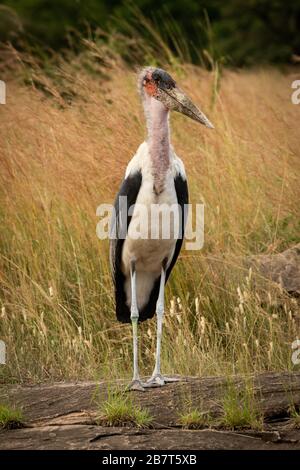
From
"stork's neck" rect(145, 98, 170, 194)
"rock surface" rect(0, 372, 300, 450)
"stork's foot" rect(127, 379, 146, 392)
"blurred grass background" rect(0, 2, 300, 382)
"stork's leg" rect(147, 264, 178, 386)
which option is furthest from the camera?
"blurred grass background" rect(0, 2, 300, 382)

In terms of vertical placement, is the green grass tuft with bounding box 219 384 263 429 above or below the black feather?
below

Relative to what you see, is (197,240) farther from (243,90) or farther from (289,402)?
(243,90)

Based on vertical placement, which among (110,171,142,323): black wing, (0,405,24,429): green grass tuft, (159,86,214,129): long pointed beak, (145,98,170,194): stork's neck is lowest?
(0,405,24,429): green grass tuft

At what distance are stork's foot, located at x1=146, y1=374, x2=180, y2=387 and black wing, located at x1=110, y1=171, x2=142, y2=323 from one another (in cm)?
84

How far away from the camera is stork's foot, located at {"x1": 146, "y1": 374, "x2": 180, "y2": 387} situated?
232 inches

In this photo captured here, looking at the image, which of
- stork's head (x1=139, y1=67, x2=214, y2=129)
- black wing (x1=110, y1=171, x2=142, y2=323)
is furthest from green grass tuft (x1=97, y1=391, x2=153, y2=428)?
stork's head (x1=139, y1=67, x2=214, y2=129)

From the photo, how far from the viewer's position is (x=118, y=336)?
7211 millimetres

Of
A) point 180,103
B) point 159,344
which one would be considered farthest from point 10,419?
point 180,103

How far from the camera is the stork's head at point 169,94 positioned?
6.36m

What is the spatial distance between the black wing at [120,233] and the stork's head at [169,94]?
0.48 metres

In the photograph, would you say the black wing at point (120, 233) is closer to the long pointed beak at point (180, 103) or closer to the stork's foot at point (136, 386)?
the long pointed beak at point (180, 103)

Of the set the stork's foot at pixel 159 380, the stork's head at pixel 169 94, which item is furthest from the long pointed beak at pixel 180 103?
the stork's foot at pixel 159 380

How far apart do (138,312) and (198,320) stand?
42 centimetres

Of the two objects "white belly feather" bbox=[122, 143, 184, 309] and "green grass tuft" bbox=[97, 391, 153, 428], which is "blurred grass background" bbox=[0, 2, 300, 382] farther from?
"green grass tuft" bbox=[97, 391, 153, 428]
